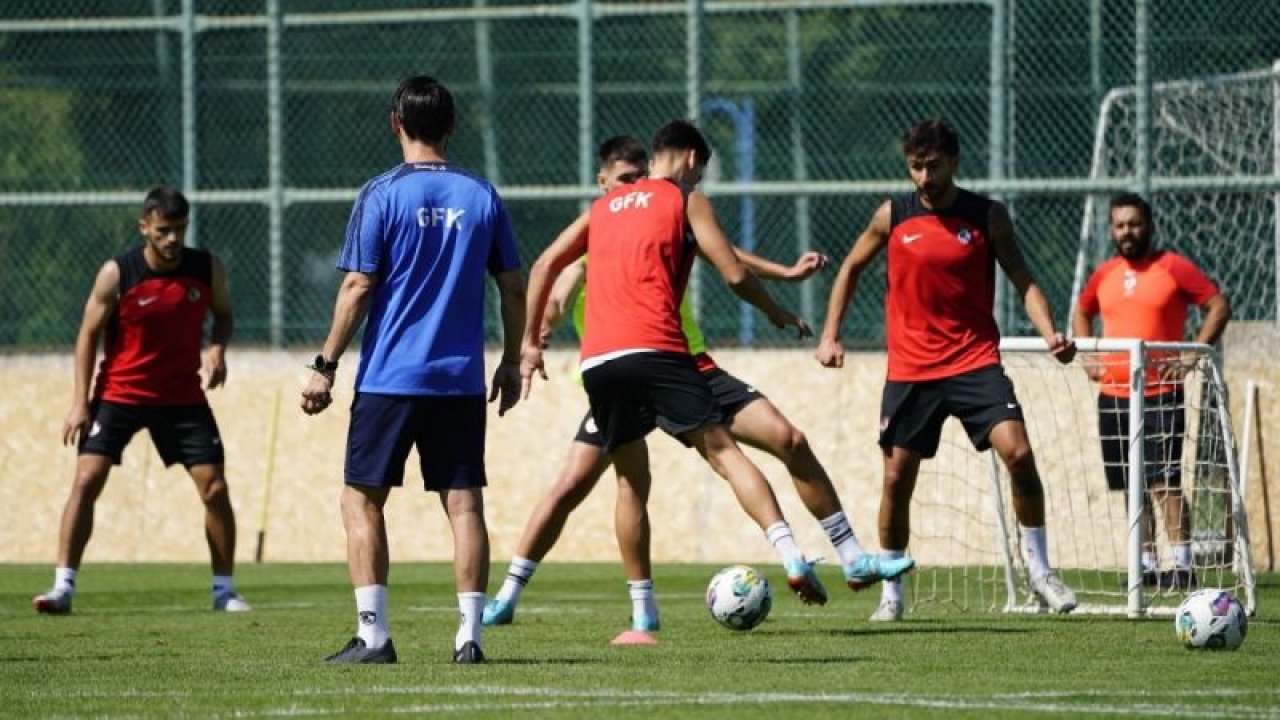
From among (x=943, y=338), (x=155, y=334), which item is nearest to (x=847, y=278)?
(x=943, y=338)

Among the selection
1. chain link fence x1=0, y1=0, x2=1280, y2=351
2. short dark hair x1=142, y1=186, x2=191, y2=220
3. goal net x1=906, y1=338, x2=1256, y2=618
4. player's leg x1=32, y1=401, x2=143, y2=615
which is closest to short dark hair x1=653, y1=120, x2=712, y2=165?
goal net x1=906, y1=338, x2=1256, y2=618

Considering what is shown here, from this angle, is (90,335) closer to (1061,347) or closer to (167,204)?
(167,204)

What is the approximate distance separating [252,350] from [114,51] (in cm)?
277

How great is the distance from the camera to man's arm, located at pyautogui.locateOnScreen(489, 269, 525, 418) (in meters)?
9.12

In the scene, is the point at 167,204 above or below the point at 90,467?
above

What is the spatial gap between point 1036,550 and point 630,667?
3.38m

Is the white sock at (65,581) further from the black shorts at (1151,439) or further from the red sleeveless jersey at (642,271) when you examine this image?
the black shorts at (1151,439)

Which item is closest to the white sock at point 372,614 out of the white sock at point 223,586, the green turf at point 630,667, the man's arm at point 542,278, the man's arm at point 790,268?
the green turf at point 630,667

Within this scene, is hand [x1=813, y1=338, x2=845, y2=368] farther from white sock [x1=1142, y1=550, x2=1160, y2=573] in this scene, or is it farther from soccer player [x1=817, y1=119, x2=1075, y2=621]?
white sock [x1=1142, y1=550, x2=1160, y2=573]

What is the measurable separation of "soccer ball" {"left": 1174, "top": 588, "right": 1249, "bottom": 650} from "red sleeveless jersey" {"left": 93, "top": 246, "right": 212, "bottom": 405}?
5.97 meters

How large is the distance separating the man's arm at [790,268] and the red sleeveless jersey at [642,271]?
11.2 inches

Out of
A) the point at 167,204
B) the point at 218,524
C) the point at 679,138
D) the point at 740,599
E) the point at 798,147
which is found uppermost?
the point at 798,147

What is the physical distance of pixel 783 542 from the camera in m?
9.70

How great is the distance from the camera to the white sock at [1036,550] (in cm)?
1144
